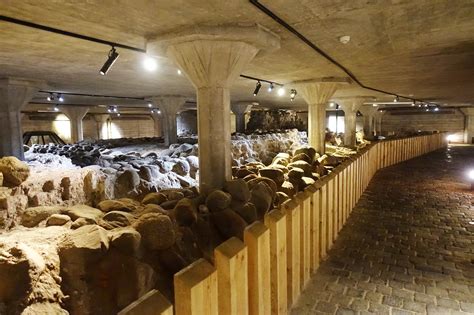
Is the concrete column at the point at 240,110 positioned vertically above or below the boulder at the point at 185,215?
above

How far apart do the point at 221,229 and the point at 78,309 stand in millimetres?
1987

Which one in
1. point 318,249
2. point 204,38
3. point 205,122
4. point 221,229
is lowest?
point 318,249

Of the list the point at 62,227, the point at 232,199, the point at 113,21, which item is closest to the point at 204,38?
the point at 113,21

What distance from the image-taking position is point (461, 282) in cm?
385

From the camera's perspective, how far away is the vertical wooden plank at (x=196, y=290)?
1.72 meters

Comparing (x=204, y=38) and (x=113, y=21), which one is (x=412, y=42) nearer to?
(x=204, y=38)

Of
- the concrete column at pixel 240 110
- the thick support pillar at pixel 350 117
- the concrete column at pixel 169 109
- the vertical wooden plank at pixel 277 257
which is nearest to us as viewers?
the vertical wooden plank at pixel 277 257

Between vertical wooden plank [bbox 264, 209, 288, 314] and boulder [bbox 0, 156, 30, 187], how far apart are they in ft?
15.2

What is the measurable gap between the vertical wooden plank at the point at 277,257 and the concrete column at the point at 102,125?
95.9ft

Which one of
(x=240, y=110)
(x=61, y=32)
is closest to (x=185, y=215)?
(x=61, y=32)

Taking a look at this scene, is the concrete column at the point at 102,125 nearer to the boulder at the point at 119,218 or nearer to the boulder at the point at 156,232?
the boulder at the point at 119,218

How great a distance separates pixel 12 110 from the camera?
8758 millimetres

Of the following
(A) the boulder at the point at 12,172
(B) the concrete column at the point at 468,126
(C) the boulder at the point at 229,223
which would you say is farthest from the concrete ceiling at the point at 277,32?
(B) the concrete column at the point at 468,126

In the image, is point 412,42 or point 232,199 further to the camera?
point 412,42
